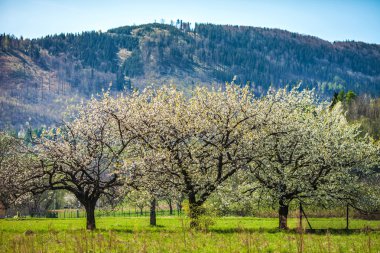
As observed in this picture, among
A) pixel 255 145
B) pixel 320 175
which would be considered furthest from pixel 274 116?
pixel 320 175

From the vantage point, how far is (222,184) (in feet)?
109

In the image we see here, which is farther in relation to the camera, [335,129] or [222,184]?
[335,129]

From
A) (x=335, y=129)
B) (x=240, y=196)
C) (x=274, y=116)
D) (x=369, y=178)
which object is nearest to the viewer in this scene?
(x=240, y=196)

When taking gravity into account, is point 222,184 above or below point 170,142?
below

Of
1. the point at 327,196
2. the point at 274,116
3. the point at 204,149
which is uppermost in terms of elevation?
the point at 274,116

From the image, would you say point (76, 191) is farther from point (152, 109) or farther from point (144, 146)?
point (152, 109)

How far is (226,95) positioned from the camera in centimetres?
3469

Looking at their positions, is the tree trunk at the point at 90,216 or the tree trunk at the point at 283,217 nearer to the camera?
the tree trunk at the point at 90,216

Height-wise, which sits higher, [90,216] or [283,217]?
[90,216]

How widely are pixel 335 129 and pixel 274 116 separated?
251 inches

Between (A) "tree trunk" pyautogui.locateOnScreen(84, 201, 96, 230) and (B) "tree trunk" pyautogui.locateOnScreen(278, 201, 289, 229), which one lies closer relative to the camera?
(A) "tree trunk" pyautogui.locateOnScreen(84, 201, 96, 230)

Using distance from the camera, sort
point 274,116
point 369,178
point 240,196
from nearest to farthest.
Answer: point 240,196
point 274,116
point 369,178

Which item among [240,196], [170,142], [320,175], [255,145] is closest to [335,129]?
[320,175]

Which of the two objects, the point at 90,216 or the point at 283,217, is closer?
the point at 90,216
